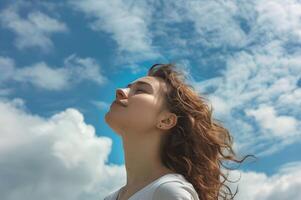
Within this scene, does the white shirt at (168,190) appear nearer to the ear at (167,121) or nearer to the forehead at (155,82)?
the ear at (167,121)

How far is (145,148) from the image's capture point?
532 cm

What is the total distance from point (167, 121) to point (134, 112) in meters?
0.46

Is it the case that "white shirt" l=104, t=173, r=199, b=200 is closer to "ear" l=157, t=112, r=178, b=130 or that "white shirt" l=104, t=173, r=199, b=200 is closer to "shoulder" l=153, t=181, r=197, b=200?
"shoulder" l=153, t=181, r=197, b=200

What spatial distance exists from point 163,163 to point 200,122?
0.73 metres

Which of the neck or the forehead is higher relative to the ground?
the forehead

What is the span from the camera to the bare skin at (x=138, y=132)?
523 cm

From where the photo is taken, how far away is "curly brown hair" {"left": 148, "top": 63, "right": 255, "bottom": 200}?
5332 mm

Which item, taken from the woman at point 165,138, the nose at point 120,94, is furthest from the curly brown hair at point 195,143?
the nose at point 120,94

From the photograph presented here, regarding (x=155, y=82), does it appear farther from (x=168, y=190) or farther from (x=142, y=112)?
(x=168, y=190)

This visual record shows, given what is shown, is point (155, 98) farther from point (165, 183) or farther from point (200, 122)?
point (165, 183)

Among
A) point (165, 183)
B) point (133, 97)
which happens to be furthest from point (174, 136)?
point (165, 183)

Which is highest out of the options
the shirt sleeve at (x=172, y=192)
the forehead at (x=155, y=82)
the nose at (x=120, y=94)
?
the forehead at (x=155, y=82)

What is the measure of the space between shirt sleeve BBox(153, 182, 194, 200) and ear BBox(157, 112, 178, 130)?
1053 mm

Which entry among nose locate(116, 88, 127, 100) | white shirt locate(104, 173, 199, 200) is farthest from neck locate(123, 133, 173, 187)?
nose locate(116, 88, 127, 100)
